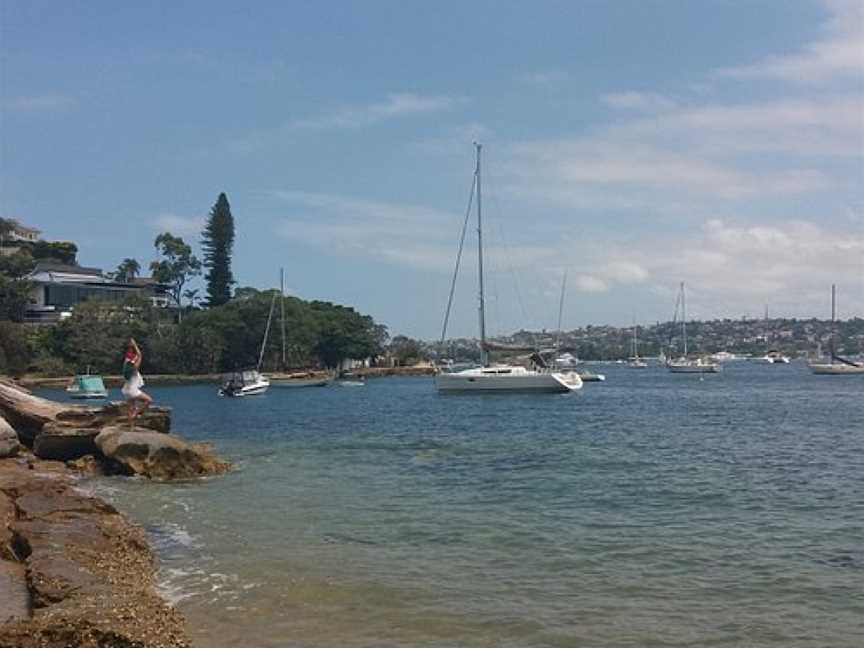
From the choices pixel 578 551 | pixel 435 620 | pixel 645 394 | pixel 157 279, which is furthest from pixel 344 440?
pixel 157 279

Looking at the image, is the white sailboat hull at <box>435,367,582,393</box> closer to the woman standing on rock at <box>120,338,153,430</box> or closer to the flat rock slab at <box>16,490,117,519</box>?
the woman standing on rock at <box>120,338,153,430</box>

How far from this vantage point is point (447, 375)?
253 ft

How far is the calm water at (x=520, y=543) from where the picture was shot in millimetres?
11219

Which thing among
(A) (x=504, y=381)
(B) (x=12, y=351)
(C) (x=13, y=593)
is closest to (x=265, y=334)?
(B) (x=12, y=351)

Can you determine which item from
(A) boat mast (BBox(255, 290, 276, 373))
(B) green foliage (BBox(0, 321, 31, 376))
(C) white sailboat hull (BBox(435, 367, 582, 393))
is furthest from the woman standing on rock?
(A) boat mast (BBox(255, 290, 276, 373))

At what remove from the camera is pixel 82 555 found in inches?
492

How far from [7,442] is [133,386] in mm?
3714

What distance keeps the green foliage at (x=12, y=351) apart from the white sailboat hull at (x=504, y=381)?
5527cm

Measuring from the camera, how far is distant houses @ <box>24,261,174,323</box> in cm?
12638

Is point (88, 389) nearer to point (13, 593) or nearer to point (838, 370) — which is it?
point (13, 593)

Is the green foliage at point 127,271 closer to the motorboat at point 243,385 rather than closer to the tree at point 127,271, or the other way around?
the tree at point 127,271

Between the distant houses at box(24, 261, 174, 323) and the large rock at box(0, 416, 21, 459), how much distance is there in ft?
333

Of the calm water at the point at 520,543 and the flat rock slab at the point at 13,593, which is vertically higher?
the flat rock slab at the point at 13,593

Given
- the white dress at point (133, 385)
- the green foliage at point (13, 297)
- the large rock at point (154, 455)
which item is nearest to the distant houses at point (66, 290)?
the green foliage at point (13, 297)
